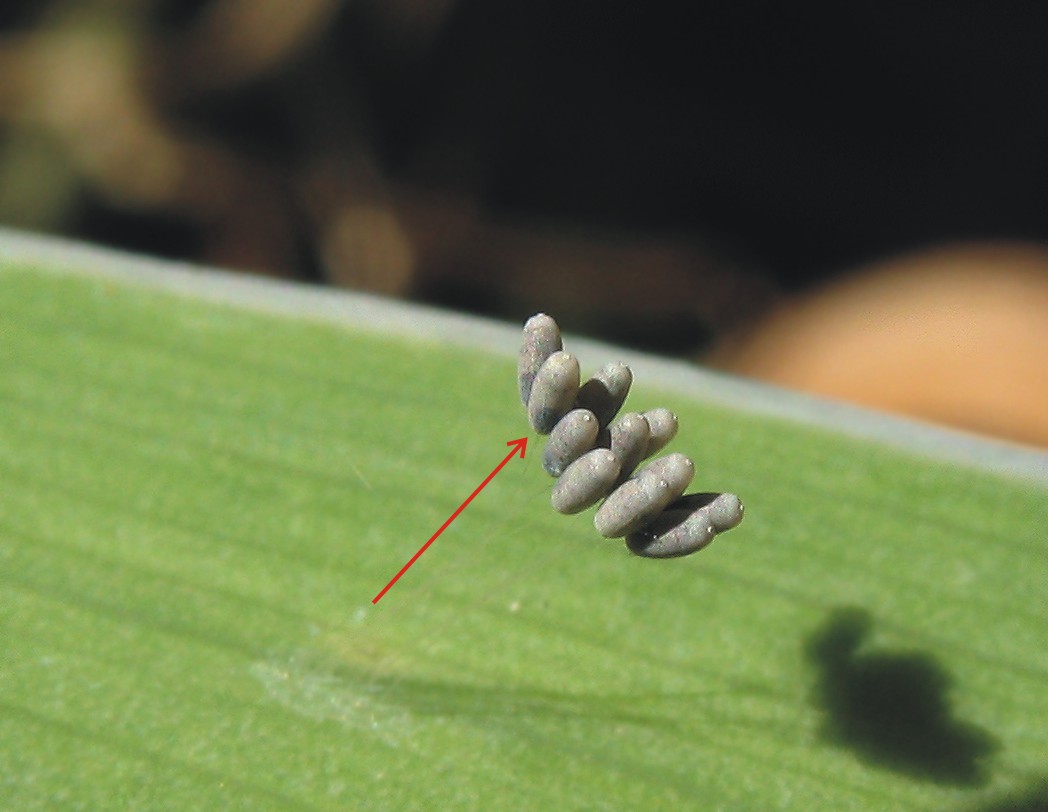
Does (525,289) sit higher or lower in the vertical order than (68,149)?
lower

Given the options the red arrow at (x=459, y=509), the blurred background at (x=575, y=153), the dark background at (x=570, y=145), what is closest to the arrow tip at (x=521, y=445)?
the red arrow at (x=459, y=509)

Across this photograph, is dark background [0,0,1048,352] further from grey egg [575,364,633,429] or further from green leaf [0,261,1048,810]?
grey egg [575,364,633,429]

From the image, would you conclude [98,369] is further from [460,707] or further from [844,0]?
[844,0]

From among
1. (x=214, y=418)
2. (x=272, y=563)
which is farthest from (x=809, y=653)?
(x=214, y=418)

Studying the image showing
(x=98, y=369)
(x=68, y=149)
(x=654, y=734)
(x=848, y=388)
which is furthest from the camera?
(x=68, y=149)

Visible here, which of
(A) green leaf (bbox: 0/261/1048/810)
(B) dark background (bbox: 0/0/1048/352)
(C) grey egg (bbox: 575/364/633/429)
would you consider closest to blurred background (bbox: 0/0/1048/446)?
(B) dark background (bbox: 0/0/1048/352)

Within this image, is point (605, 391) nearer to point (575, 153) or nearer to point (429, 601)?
point (429, 601)

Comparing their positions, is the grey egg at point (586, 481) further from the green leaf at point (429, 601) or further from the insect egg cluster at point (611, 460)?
the green leaf at point (429, 601)
